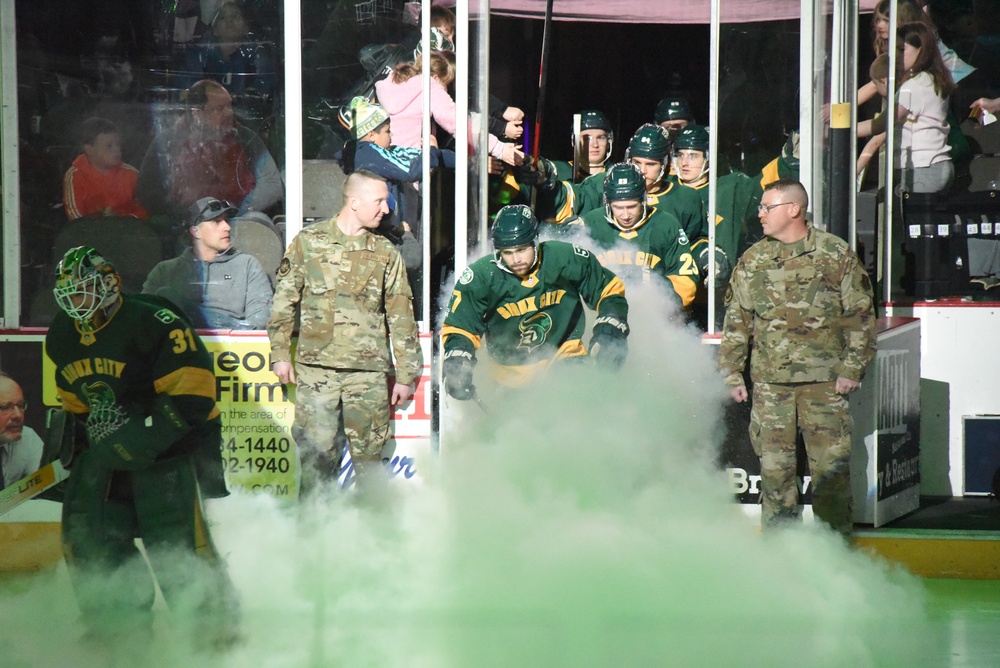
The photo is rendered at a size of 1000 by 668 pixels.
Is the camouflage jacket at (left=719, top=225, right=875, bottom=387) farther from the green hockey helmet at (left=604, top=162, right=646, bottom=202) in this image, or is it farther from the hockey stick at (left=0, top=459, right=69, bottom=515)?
the hockey stick at (left=0, top=459, right=69, bottom=515)

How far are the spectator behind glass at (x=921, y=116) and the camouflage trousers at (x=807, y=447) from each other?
195cm

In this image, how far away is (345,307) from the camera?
6.24 m

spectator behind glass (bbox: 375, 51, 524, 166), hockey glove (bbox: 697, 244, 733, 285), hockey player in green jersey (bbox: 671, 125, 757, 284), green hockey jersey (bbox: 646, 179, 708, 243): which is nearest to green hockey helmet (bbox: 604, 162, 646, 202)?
green hockey jersey (bbox: 646, 179, 708, 243)

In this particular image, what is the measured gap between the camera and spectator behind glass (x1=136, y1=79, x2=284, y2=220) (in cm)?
659

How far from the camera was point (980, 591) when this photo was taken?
6.29 metres

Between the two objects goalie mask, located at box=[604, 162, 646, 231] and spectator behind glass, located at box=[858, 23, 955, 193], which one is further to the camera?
spectator behind glass, located at box=[858, 23, 955, 193]

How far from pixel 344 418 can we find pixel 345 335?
48 cm

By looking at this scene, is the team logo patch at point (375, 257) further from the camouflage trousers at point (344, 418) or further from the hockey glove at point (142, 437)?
the hockey glove at point (142, 437)

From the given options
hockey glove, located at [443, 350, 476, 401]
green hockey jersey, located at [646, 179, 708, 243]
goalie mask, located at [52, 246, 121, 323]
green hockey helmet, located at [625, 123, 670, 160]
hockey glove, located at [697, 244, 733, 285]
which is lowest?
hockey glove, located at [443, 350, 476, 401]

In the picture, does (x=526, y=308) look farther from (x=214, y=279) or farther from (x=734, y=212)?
(x=214, y=279)

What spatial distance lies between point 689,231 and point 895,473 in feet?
6.40

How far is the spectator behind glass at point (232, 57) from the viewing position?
6520 mm

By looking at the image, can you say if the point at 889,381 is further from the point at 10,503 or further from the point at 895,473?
the point at 10,503

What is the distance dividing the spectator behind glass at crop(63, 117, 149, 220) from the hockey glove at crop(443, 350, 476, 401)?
2112 mm
